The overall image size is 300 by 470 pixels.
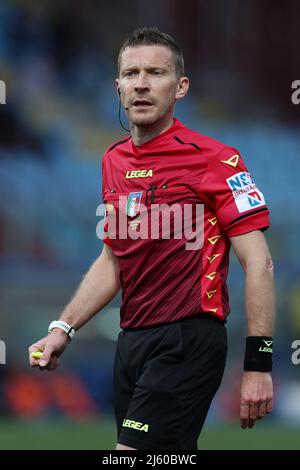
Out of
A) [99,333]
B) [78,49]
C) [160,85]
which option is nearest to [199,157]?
[160,85]

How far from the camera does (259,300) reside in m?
3.73

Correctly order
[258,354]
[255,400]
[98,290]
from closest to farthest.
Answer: [255,400], [258,354], [98,290]

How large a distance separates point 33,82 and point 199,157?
28.9 ft

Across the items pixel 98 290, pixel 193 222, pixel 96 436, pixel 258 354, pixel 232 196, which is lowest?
pixel 96 436

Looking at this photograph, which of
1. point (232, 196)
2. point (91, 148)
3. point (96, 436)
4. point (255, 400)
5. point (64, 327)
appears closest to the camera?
point (255, 400)

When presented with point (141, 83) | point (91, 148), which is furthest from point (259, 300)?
point (91, 148)

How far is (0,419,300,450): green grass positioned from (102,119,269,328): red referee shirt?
177 inches

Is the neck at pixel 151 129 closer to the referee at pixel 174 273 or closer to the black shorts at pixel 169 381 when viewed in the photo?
the referee at pixel 174 273

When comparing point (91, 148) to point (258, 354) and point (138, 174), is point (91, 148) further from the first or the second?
point (258, 354)

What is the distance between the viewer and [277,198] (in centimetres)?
1268

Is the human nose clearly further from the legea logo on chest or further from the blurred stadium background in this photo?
the blurred stadium background

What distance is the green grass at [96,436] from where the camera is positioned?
846 centimetres

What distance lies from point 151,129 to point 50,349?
3.52 feet

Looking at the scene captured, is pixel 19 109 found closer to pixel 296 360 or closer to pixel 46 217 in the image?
pixel 46 217
